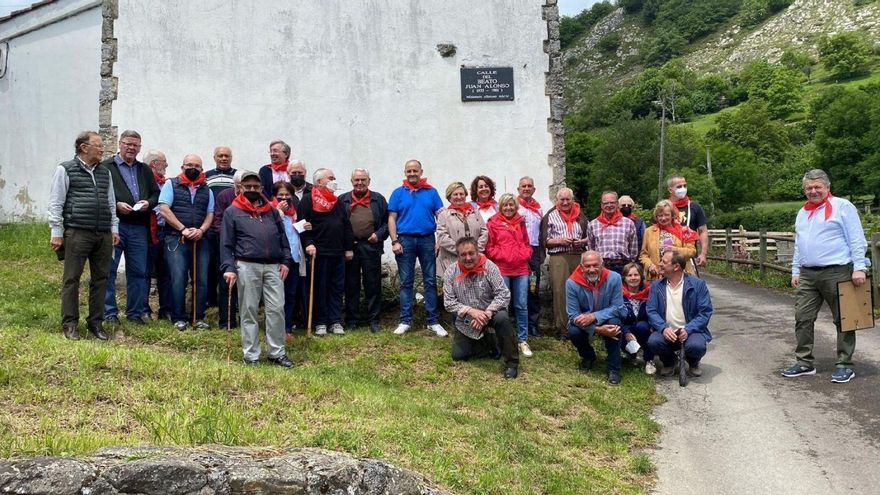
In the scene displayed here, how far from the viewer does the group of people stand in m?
6.09

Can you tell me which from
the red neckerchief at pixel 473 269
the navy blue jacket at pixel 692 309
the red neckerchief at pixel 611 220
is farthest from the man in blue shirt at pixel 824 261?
the red neckerchief at pixel 473 269

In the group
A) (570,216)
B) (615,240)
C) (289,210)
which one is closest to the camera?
(289,210)

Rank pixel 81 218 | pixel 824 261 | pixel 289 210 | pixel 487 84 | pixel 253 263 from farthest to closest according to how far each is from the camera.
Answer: pixel 487 84 → pixel 289 210 → pixel 824 261 → pixel 253 263 → pixel 81 218

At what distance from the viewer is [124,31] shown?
896 centimetres

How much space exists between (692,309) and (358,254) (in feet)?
11.9

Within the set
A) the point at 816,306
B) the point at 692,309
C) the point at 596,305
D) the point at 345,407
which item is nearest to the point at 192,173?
the point at 345,407

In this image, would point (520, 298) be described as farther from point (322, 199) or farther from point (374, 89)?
point (374, 89)

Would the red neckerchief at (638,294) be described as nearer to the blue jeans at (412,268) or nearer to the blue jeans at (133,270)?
the blue jeans at (412,268)

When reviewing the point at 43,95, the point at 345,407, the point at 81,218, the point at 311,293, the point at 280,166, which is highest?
the point at 43,95

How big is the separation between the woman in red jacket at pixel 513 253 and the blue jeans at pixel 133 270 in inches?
142

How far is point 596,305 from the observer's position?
21.7ft

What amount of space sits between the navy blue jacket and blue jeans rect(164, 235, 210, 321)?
4687 mm

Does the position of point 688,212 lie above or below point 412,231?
above

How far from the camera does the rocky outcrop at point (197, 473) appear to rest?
2.88 metres
